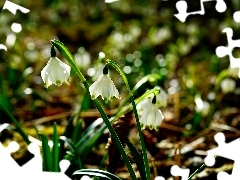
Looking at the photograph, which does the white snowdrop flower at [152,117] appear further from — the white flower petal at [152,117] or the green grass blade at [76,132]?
the green grass blade at [76,132]

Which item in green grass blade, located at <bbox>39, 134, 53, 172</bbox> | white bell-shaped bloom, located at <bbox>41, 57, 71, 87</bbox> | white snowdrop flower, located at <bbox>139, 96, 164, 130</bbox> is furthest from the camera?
green grass blade, located at <bbox>39, 134, 53, 172</bbox>

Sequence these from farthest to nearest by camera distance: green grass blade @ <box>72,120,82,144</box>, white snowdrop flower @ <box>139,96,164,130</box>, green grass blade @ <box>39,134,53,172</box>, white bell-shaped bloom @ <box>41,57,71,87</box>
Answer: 1. green grass blade @ <box>72,120,82,144</box>
2. green grass blade @ <box>39,134,53,172</box>
3. white snowdrop flower @ <box>139,96,164,130</box>
4. white bell-shaped bloom @ <box>41,57,71,87</box>

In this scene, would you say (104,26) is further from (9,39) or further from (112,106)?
(112,106)

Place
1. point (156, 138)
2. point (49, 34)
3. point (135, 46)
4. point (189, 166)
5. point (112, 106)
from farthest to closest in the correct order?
point (49, 34) → point (135, 46) → point (112, 106) → point (156, 138) → point (189, 166)

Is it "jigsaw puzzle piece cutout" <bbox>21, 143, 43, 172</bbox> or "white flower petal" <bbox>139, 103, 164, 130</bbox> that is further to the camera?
"jigsaw puzzle piece cutout" <bbox>21, 143, 43, 172</bbox>

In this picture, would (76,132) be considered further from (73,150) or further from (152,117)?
(152,117)

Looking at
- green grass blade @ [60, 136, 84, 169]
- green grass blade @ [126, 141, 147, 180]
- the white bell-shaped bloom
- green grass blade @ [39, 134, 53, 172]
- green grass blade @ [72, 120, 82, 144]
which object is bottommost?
green grass blade @ [126, 141, 147, 180]

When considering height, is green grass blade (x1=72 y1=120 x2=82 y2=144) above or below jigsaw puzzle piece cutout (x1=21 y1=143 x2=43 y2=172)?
above

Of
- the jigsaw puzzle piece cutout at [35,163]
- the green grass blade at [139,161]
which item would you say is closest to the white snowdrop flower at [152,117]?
the green grass blade at [139,161]

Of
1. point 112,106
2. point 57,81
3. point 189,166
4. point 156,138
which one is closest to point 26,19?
point 112,106

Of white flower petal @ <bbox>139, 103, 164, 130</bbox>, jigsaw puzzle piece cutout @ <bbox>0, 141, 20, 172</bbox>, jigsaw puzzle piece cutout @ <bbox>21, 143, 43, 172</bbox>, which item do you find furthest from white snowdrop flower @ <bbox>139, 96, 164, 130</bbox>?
jigsaw puzzle piece cutout @ <bbox>0, 141, 20, 172</bbox>

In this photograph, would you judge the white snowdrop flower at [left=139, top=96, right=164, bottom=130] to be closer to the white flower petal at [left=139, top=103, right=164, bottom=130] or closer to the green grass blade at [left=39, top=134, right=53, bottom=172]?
the white flower petal at [left=139, top=103, right=164, bottom=130]
